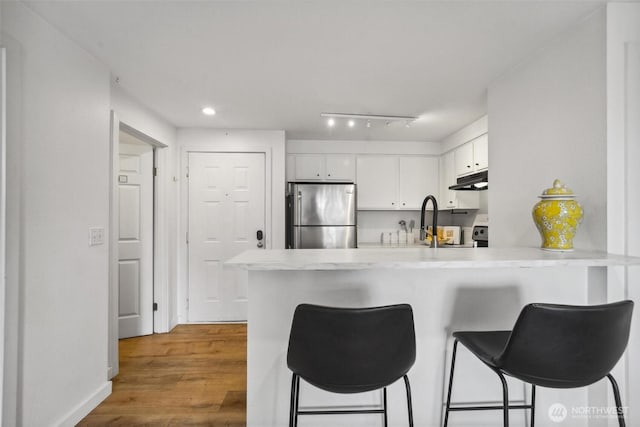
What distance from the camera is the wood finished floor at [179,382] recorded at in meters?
1.93

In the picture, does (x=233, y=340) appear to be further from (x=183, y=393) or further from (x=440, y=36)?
(x=440, y=36)

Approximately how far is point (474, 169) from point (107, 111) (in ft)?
10.7

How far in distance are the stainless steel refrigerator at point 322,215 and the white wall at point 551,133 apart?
1.61 m

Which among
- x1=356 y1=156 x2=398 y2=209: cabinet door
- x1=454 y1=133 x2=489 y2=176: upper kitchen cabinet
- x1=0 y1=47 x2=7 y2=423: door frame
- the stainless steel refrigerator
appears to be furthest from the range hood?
x1=0 y1=47 x2=7 y2=423: door frame

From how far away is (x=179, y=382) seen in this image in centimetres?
235

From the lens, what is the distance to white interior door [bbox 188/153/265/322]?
3.64 metres

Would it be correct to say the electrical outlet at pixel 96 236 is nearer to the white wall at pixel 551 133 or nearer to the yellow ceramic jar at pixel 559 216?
the yellow ceramic jar at pixel 559 216

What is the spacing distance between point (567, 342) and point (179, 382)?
242 cm

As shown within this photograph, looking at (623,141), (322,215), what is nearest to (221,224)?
(322,215)

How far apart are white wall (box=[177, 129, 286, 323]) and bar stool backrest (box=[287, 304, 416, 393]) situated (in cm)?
255

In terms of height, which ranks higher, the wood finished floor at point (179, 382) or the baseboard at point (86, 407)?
the baseboard at point (86, 407)

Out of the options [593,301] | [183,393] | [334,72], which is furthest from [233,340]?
[593,301]

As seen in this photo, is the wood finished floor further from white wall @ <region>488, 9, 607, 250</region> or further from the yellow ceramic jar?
white wall @ <region>488, 9, 607, 250</region>

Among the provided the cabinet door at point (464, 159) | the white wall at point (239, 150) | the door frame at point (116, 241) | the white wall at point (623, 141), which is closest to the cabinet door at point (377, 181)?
the cabinet door at point (464, 159)
